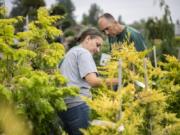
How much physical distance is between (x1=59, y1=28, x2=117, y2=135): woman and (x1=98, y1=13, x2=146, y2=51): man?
1375mm

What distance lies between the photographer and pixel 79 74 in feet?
15.0

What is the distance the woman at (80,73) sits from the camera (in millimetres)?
4438

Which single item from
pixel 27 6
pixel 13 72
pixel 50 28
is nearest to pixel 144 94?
pixel 13 72

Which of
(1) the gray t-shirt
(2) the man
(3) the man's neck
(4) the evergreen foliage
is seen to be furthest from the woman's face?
(3) the man's neck

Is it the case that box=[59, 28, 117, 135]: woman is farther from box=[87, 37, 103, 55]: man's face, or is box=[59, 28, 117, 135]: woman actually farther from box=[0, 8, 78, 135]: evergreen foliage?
box=[0, 8, 78, 135]: evergreen foliage

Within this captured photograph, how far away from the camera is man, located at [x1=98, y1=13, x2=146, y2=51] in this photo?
606 centimetres

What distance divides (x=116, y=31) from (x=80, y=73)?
1.86 meters

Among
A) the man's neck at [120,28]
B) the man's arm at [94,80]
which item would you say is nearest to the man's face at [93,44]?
the man's arm at [94,80]

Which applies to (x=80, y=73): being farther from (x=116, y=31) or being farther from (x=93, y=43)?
(x=116, y=31)

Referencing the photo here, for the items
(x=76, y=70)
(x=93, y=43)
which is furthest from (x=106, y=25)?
(x=76, y=70)

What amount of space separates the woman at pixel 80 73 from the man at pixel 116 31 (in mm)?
1375

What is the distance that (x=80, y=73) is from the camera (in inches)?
176

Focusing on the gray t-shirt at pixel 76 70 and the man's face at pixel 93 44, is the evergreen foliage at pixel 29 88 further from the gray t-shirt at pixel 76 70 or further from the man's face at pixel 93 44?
the man's face at pixel 93 44

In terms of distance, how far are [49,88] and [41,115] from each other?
287mm
